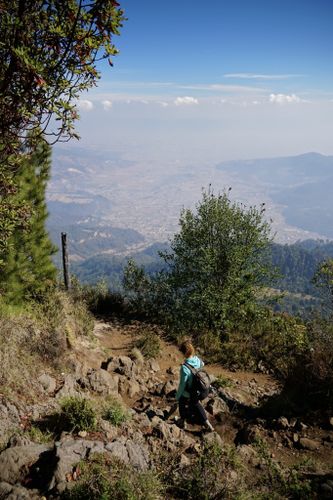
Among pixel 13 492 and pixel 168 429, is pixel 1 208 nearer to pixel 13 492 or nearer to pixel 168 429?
pixel 13 492

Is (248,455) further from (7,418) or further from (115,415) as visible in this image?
(7,418)

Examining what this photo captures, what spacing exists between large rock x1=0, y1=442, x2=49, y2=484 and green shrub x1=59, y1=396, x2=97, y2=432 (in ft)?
3.04

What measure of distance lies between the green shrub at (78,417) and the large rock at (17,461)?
926 mm

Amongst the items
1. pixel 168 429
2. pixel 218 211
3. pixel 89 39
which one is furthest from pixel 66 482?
pixel 218 211

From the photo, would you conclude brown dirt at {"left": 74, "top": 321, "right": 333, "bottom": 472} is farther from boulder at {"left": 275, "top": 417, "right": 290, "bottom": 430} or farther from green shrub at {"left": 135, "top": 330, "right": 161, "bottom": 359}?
green shrub at {"left": 135, "top": 330, "right": 161, "bottom": 359}

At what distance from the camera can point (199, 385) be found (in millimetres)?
9227

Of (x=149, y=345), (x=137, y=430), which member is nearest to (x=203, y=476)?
(x=137, y=430)

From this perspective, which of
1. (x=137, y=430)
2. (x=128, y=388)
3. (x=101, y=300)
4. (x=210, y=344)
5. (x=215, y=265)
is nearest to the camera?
(x=137, y=430)

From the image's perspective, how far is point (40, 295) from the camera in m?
13.2

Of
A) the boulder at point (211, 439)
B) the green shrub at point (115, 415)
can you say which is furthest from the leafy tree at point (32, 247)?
the boulder at point (211, 439)

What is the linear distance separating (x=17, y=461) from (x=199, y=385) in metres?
4.51

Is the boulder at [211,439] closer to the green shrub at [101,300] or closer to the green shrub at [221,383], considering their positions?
the green shrub at [221,383]

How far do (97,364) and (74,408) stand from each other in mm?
5273

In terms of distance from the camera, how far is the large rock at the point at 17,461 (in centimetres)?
632
